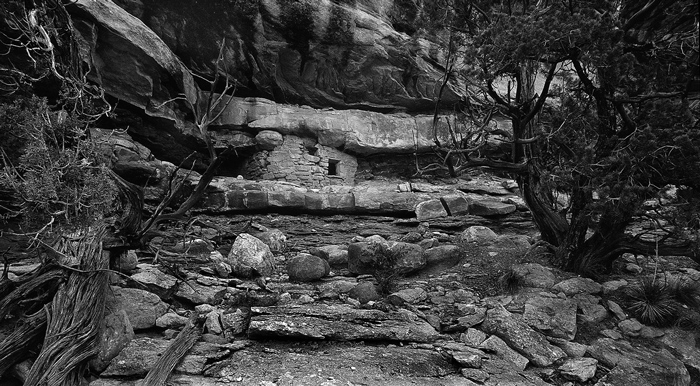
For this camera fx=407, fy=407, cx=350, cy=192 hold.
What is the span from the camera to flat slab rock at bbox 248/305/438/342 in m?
4.45

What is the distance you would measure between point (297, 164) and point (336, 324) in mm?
7024

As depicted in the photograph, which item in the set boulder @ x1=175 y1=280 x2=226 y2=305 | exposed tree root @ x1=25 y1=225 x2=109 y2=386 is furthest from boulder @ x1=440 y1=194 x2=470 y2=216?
exposed tree root @ x1=25 y1=225 x2=109 y2=386

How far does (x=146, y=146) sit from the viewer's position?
998cm

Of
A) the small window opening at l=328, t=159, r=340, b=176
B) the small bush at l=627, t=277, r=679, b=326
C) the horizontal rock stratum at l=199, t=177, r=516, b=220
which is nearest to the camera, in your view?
the small bush at l=627, t=277, r=679, b=326

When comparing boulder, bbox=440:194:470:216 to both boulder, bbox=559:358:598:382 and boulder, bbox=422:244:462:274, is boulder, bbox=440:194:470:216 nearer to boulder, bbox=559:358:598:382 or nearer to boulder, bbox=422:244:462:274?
boulder, bbox=422:244:462:274

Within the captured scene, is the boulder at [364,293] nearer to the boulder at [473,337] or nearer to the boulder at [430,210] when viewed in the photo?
the boulder at [473,337]

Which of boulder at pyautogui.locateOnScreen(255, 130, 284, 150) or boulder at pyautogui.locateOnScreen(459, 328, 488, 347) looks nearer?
boulder at pyautogui.locateOnScreen(459, 328, 488, 347)

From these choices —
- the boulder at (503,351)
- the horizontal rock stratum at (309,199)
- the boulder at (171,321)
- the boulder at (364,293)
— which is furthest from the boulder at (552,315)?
the horizontal rock stratum at (309,199)

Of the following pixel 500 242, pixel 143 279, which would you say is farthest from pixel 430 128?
pixel 143 279

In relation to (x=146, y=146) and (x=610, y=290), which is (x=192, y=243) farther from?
(x=610, y=290)

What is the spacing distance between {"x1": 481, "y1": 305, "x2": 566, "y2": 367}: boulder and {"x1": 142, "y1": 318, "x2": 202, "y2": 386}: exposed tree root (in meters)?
3.33

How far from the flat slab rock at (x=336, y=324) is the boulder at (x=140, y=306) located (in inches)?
43.2

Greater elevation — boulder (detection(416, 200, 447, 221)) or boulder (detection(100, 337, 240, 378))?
boulder (detection(416, 200, 447, 221))

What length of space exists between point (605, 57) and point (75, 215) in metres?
6.14
